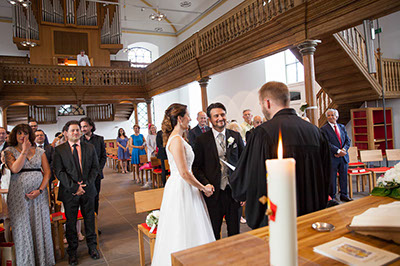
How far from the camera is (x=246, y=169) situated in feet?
5.74

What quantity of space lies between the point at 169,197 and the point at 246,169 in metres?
1.35

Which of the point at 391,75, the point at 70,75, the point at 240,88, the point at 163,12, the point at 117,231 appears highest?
the point at 163,12

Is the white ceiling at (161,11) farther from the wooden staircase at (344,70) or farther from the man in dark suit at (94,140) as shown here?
the man in dark suit at (94,140)

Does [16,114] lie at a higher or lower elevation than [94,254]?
higher

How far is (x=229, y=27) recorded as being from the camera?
8.32m

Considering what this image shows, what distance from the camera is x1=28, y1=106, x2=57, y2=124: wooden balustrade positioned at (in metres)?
16.5

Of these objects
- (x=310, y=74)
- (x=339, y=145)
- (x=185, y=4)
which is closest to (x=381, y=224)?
(x=339, y=145)

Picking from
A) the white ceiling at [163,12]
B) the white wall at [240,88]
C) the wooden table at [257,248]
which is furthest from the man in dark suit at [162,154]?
the white ceiling at [163,12]

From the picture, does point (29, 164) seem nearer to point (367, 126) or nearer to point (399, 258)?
point (399, 258)

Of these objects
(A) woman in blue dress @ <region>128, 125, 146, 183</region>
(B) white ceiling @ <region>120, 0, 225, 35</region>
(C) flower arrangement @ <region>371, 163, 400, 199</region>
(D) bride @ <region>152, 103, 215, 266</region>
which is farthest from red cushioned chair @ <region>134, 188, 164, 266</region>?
(B) white ceiling @ <region>120, 0, 225, 35</region>

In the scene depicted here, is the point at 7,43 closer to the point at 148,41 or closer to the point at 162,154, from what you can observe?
the point at 148,41

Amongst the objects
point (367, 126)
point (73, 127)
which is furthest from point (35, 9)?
point (367, 126)

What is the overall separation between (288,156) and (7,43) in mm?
18962

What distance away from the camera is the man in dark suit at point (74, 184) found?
378 centimetres
